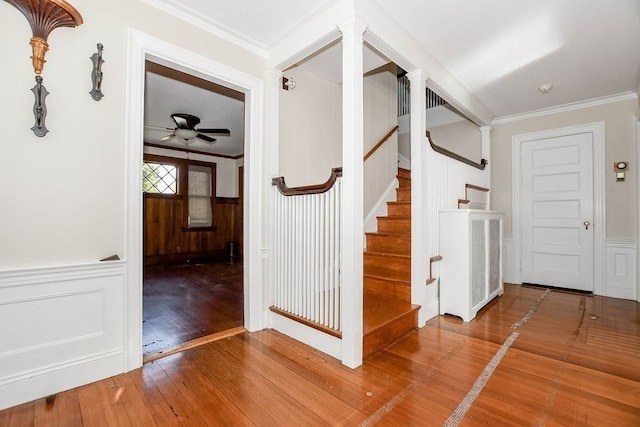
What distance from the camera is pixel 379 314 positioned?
2.49 m

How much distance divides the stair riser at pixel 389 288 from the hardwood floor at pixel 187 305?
1.35 m

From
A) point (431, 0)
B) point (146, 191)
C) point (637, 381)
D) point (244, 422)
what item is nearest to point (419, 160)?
point (431, 0)

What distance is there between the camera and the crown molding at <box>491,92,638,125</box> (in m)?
3.74

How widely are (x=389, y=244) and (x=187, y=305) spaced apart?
240cm

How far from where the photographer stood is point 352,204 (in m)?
2.00

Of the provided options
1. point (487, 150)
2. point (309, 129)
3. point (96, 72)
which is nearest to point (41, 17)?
point (96, 72)

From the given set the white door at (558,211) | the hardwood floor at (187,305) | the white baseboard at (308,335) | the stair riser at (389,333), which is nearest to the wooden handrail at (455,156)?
the white door at (558,211)

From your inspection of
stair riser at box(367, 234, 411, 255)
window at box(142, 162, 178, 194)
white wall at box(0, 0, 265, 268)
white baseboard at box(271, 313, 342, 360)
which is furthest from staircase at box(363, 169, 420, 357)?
window at box(142, 162, 178, 194)

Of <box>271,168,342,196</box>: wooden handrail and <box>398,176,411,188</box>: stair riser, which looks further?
<box>398,176,411,188</box>: stair riser

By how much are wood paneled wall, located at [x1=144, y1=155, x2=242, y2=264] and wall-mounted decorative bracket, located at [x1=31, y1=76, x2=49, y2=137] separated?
15.7 ft

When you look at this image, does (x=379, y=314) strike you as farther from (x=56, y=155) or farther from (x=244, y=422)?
(x=56, y=155)

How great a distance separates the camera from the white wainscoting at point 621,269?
3662 mm

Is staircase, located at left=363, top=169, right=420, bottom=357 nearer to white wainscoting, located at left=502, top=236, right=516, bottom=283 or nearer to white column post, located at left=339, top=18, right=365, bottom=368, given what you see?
white column post, located at left=339, top=18, right=365, bottom=368

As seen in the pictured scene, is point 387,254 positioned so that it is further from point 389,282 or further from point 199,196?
point 199,196
